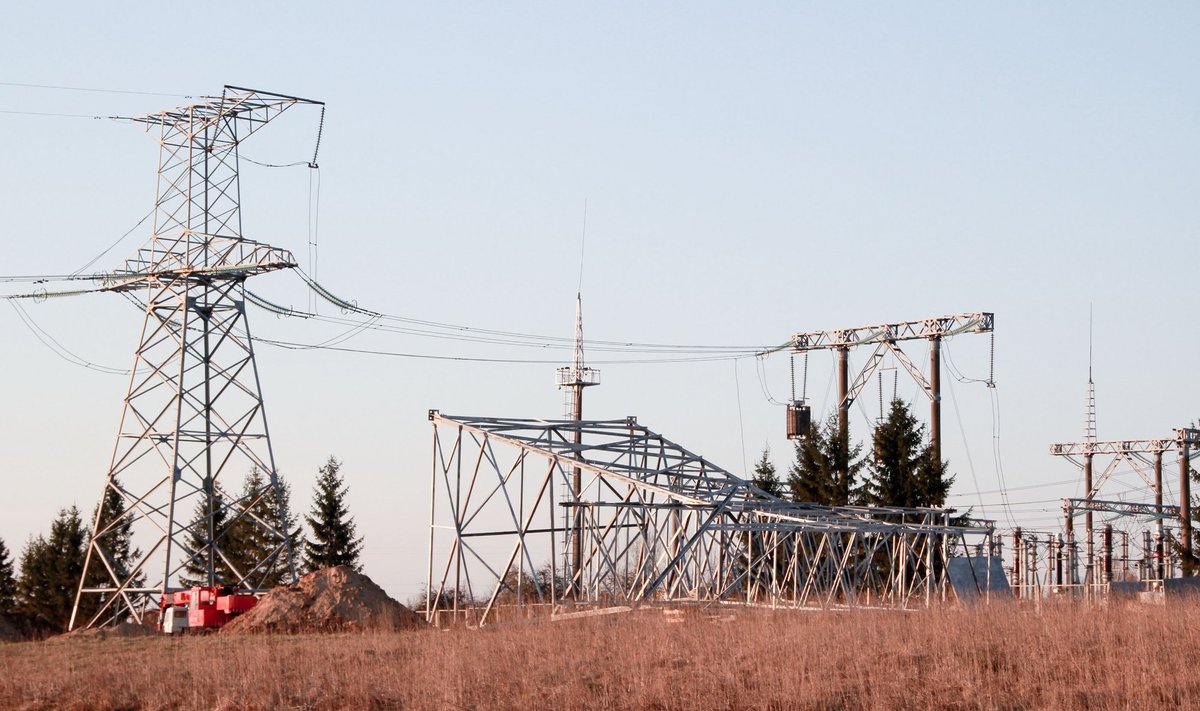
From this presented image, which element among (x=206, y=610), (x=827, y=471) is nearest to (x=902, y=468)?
(x=827, y=471)

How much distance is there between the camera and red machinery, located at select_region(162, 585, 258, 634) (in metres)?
38.5

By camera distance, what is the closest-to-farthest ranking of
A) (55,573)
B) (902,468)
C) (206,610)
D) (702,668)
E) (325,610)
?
1. (702,668)
2. (325,610)
3. (206,610)
4. (902,468)
5. (55,573)

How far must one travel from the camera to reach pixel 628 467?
39.6 m

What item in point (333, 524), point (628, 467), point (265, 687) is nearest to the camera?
point (265, 687)

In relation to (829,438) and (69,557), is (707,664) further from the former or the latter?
(69,557)

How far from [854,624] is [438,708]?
829cm

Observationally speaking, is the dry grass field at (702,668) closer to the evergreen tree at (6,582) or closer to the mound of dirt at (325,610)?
the mound of dirt at (325,610)

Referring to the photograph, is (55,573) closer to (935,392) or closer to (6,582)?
(6,582)

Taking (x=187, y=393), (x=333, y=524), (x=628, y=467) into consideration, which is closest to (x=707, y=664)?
(x=628, y=467)

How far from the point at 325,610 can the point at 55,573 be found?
48.3 meters

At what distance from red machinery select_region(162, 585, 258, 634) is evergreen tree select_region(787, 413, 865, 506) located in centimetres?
2940

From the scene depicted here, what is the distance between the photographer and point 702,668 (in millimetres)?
22516

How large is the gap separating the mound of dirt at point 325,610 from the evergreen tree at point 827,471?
29315 mm

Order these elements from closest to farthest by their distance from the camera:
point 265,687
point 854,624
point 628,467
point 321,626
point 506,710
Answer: point 506,710 → point 265,687 → point 854,624 → point 321,626 → point 628,467
